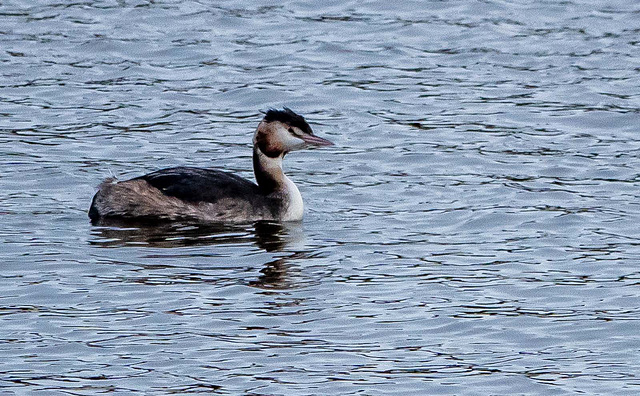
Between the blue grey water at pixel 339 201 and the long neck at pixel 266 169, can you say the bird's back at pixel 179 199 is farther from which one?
the long neck at pixel 266 169

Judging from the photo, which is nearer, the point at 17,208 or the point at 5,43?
the point at 17,208

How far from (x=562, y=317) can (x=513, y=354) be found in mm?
812

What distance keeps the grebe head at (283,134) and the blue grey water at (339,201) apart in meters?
0.55

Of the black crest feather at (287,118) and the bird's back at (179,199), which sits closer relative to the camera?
the bird's back at (179,199)

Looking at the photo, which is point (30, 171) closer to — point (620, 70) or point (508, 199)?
point (508, 199)

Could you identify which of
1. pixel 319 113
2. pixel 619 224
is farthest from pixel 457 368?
pixel 319 113

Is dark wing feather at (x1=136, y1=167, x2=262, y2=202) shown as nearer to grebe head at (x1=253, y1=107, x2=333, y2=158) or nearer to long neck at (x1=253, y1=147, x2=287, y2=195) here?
long neck at (x1=253, y1=147, x2=287, y2=195)

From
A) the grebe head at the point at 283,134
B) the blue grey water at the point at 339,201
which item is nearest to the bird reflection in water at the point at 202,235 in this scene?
the blue grey water at the point at 339,201

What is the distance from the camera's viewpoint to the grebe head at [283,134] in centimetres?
1324

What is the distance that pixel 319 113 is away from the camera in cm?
1644

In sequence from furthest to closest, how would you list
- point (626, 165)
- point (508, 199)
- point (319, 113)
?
point (319, 113), point (626, 165), point (508, 199)

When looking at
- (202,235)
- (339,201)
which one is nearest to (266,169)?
(339,201)

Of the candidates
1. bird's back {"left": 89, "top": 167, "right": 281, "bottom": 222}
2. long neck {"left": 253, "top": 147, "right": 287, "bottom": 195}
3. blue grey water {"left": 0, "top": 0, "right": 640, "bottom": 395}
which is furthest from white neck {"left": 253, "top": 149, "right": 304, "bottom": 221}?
blue grey water {"left": 0, "top": 0, "right": 640, "bottom": 395}

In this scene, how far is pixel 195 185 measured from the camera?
1286 cm
